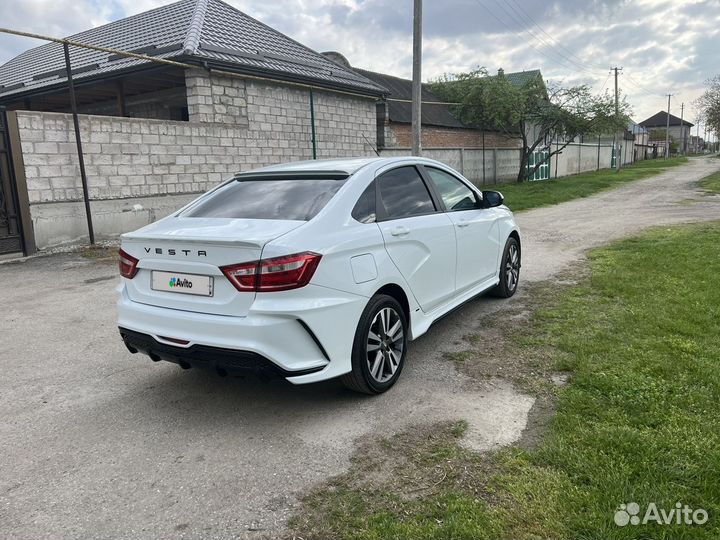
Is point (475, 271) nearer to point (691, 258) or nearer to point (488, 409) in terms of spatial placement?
point (488, 409)

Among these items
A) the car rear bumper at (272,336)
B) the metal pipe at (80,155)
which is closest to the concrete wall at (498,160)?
the metal pipe at (80,155)

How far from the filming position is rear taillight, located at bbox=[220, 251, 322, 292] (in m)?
2.92

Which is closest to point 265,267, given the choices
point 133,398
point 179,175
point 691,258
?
point 133,398

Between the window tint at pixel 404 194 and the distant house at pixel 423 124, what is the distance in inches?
559

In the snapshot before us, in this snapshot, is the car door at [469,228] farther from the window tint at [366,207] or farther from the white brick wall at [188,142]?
the white brick wall at [188,142]

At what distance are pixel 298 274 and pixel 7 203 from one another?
314 inches

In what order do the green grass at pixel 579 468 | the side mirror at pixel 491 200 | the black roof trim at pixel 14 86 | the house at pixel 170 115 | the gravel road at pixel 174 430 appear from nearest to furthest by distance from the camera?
the green grass at pixel 579 468 → the gravel road at pixel 174 430 → the side mirror at pixel 491 200 → the house at pixel 170 115 → the black roof trim at pixel 14 86

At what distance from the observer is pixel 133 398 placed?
365cm

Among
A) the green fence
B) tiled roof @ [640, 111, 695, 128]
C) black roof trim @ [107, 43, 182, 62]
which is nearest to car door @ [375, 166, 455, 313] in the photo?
black roof trim @ [107, 43, 182, 62]

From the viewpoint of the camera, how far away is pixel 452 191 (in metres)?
4.88

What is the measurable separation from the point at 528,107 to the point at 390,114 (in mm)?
8736

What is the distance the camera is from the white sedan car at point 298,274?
2947mm

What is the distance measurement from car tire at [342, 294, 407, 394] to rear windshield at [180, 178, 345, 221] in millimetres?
765

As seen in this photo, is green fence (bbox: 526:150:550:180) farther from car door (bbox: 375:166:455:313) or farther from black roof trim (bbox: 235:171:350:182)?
black roof trim (bbox: 235:171:350:182)
